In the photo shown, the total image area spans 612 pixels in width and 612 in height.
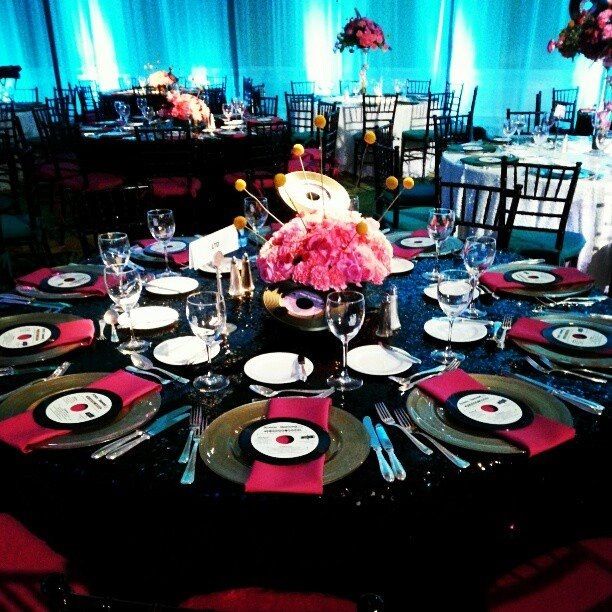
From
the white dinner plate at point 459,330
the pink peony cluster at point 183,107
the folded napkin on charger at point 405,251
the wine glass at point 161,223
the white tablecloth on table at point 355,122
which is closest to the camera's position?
the white dinner plate at point 459,330

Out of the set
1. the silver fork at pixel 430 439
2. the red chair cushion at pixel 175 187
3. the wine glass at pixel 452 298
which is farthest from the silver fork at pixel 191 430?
the red chair cushion at pixel 175 187

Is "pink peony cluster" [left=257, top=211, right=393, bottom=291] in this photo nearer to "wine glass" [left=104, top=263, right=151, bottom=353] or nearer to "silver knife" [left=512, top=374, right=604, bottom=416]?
"wine glass" [left=104, top=263, right=151, bottom=353]

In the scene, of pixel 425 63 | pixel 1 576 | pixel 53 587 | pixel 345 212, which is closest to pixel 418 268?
pixel 345 212

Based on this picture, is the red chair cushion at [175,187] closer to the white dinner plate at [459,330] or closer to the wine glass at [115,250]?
the wine glass at [115,250]

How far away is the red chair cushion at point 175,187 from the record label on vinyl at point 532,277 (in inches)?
125

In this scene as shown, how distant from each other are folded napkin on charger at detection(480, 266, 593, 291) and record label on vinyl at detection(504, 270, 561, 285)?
0.03ft

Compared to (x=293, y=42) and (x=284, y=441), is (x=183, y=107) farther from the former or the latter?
(x=293, y=42)

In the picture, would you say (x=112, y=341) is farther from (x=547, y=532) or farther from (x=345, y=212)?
(x=547, y=532)

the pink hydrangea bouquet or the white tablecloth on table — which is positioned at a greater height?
the pink hydrangea bouquet

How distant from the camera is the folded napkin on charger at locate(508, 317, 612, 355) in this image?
137cm

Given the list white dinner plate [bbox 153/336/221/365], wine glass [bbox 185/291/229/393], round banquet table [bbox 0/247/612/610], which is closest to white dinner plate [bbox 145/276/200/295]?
round banquet table [bbox 0/247/612/610]

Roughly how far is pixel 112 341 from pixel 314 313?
53 centimetres

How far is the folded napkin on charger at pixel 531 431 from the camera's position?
1.05 meters

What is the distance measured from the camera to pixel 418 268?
6.59ft
